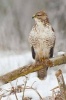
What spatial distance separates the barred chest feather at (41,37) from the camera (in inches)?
151

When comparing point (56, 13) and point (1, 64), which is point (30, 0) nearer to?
point (56, 13)

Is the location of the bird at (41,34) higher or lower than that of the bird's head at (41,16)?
lower

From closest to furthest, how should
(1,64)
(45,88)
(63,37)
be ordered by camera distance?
(45,88), (1,64), (63,37)

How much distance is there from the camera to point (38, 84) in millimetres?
6281

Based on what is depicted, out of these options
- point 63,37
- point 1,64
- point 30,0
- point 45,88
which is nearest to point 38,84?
point 45,88

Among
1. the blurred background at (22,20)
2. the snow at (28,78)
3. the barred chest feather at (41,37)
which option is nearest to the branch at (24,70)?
the barred chest feather at (41,37)

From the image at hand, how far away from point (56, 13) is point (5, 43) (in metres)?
1.52

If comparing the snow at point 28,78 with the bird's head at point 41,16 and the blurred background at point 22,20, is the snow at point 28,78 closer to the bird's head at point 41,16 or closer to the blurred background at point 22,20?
the blurred background at point 22,20

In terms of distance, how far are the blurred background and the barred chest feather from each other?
203 inches

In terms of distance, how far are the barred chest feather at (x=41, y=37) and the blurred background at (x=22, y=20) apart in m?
5.15

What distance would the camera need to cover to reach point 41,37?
3.84 meters

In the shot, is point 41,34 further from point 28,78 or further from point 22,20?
point 22,20

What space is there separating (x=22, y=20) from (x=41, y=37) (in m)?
6.38

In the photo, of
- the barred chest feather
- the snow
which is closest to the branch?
the barred chest feather
